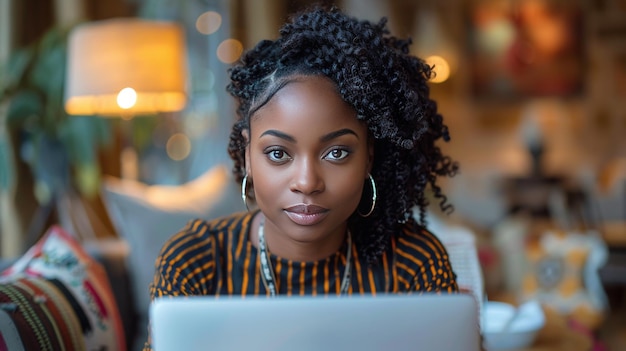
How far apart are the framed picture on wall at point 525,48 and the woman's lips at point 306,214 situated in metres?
7.17

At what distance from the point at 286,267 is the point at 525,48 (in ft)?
24.1

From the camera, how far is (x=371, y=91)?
1.07 m

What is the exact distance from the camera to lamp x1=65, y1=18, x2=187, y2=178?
282 cm

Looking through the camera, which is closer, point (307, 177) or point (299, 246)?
point (307, 177)

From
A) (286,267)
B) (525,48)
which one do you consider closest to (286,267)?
(286,267)

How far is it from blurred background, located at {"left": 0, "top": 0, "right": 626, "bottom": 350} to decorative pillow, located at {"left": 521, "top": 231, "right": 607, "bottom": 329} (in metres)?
0.02

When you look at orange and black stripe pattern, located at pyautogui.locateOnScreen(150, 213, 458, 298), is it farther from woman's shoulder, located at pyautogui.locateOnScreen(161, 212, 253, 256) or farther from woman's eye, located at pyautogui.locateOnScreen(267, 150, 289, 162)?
woman's eye, located at pyautogui.locateOnScreen(267, 150, 289, 162)

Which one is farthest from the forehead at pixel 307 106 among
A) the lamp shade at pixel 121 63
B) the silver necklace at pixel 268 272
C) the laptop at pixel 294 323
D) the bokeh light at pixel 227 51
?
the bokeh light at pixel 227 51

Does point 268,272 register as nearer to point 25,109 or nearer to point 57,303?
point 57,303

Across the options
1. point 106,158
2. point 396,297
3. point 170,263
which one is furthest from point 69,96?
point 396,297

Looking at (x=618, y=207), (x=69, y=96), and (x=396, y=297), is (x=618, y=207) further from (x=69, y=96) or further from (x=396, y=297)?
(x=396, y=297)

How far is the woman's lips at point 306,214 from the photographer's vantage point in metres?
1.04

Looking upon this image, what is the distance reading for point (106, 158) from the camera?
433 cm

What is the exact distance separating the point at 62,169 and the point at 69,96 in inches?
24.9
